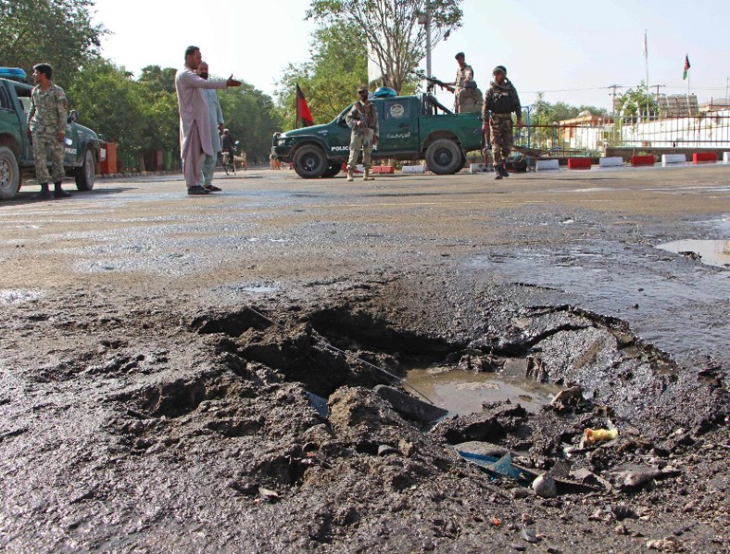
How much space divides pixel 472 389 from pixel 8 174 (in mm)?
9894

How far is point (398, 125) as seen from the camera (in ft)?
56.6

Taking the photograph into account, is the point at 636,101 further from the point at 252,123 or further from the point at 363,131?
the point at 252,123

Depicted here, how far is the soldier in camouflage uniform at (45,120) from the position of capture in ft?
34.3

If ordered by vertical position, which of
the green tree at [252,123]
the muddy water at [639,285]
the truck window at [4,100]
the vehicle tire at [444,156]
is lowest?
the muddy water at [639,285]

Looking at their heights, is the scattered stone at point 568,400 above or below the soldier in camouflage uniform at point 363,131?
below

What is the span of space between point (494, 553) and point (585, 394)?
3.94 ft

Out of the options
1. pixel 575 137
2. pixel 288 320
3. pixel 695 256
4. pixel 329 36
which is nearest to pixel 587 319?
pixel 288 320

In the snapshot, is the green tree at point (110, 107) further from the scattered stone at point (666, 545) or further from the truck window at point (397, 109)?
the scattered stone at point (666, 545)

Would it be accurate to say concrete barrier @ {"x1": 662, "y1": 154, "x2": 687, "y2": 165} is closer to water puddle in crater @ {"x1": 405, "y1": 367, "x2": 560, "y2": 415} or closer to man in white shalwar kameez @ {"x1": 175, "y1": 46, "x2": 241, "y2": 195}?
man in white shalwar kameez @ {"x1": 175, "y1": 46, "x2": 241, "y2": 195}

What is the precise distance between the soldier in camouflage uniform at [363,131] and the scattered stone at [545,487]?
12866 millimetres

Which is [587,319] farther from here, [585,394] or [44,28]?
[44,28]

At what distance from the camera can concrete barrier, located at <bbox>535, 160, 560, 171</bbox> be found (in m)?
19.6

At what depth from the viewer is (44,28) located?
29.9m

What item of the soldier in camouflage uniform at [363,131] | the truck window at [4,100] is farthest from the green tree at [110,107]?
the truck window at [4,100]
